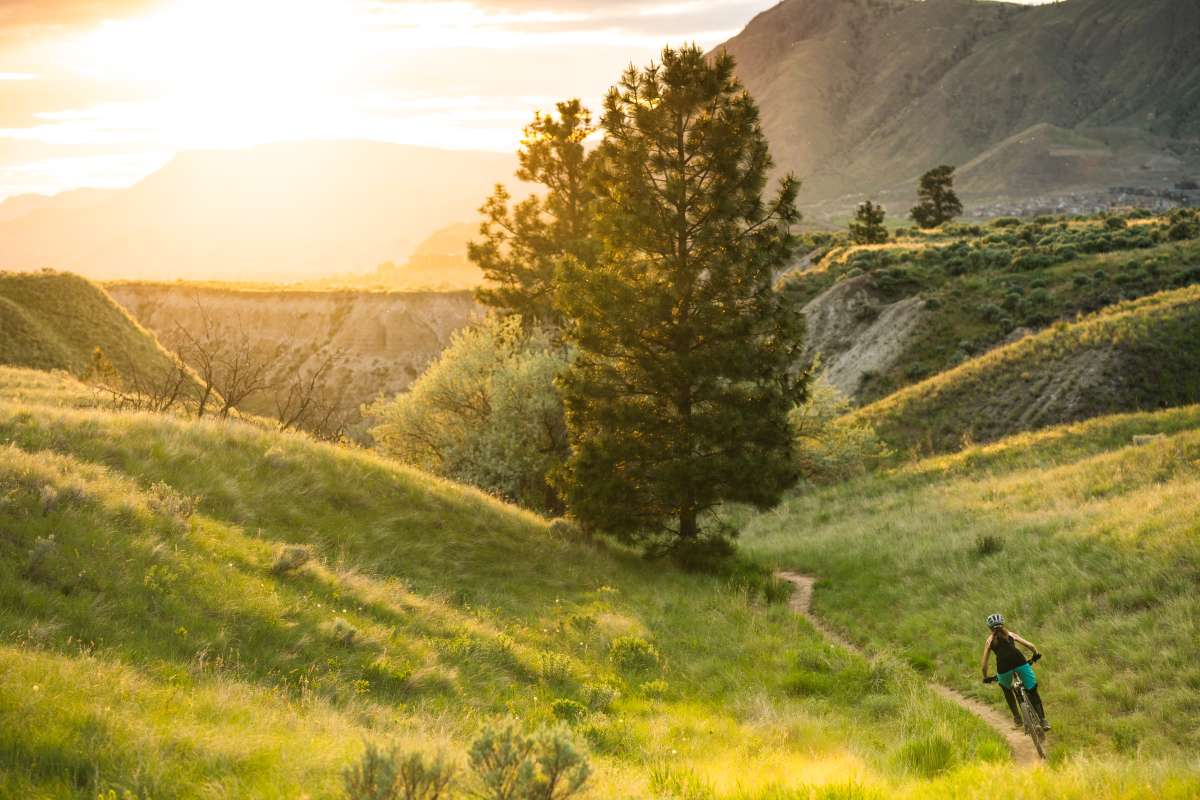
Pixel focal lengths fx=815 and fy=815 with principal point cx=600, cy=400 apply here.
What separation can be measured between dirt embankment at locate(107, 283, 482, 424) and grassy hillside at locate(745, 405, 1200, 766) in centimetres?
6210

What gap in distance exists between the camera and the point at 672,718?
11.5 metres

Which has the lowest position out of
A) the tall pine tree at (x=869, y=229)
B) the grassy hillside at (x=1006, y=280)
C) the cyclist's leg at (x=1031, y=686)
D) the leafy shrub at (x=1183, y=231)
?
the cyclist's leg at (x=1031, y=686)

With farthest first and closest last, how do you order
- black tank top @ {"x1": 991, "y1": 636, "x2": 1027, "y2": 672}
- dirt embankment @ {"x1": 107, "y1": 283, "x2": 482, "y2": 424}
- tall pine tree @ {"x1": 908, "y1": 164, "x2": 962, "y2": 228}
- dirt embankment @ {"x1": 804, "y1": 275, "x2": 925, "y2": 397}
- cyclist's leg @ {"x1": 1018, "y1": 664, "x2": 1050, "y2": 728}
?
1. tall pine tree @ {"x1": 908, "y1": 164, "x2": 962, "y2": 228}
2. dirt embankment @ {"x1": 107, "y1": 283, "x2": 482, "y2": 424}
3. dirt embankment @ {"x1": 804, "y1": 275, "x2": 925, "y2": 397}
4. black tank top @ {"x1": 991, "y1": 636, "x2": 1027, "y2": 672}
5. cyclist's leg @ {"x1": 1018, "y1": 664, "x2": 1050, "y2": 728}

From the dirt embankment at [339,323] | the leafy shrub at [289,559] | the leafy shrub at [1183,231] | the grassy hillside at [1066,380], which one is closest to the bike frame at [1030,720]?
the leafy shrub at [289,559]

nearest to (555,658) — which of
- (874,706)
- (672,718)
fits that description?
(672,718)

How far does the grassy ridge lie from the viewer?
45.5 m

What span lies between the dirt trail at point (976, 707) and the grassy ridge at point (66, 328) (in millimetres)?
38301

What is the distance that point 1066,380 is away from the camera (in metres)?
37.9

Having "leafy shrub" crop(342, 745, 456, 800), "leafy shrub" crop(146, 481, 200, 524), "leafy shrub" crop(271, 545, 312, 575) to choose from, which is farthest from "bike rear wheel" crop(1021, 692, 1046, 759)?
"leafy shrub" crop(146, 481, 200, 524)

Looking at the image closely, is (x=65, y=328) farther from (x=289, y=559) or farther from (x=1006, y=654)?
(x=1006, y=654)

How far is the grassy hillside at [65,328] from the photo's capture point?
45500 mm

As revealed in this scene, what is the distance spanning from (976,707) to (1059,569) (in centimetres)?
568

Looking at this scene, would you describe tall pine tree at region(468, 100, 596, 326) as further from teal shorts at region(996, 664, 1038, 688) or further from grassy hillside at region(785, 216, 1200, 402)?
teal shorts at region(996, 664, 1038, 688)

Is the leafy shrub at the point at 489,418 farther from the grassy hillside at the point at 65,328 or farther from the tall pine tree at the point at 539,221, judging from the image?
the grassy hillside at the point at 65,328
